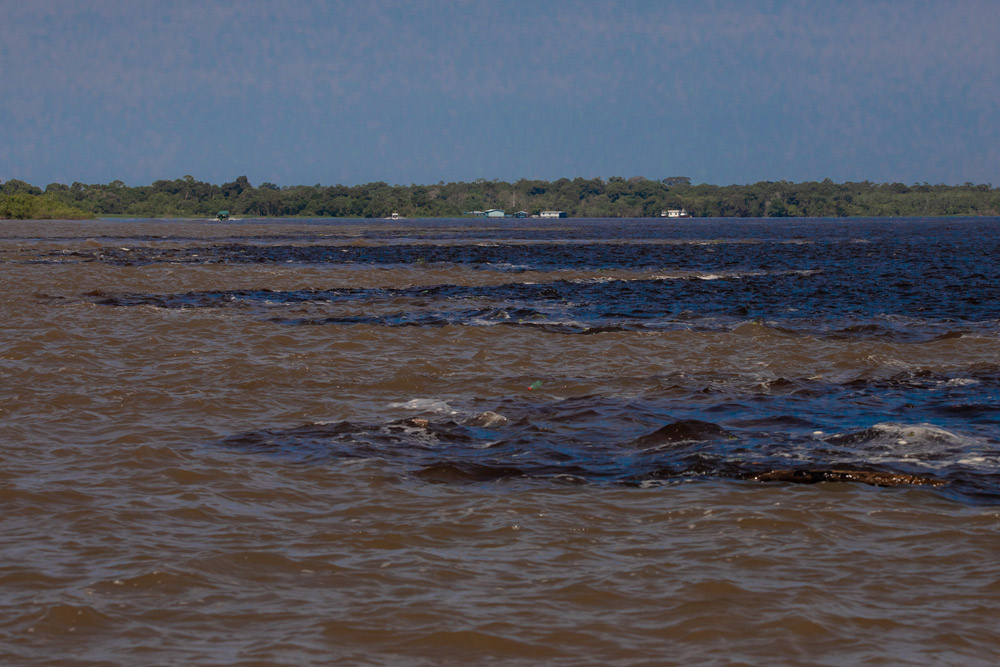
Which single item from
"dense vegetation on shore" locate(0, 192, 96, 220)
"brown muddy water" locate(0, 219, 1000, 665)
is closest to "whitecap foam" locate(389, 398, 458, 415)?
"brown muddy water" locate(0, 219, 1000, 665)

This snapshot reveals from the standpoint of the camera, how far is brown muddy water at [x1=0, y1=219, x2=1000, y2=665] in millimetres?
5648

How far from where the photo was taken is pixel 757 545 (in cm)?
714

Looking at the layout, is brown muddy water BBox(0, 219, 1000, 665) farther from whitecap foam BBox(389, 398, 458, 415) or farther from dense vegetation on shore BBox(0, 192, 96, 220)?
dense vegetation on shore BBox(0, 192, 96, 220)

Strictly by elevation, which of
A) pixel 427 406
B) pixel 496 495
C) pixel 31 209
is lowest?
pixel 496 495

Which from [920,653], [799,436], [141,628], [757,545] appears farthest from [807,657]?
[799,436]

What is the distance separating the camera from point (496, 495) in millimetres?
8383

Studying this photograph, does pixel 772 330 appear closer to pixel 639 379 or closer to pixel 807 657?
pixel 639 379

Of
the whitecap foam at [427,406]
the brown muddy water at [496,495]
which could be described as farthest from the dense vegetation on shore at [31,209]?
the whitecap foam at [427,406]

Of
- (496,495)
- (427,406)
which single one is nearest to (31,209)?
(427,406)

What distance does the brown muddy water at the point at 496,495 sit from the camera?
18.5ft

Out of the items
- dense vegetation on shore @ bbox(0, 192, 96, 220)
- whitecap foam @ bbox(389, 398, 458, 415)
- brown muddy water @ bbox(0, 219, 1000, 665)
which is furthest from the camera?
dense vegetation on shore @ bbox(0, 192, 96, 220)

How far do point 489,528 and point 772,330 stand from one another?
14231mm

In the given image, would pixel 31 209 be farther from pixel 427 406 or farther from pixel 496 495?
pixel 496 495

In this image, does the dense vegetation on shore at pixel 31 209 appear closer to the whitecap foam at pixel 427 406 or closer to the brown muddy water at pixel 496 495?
the brown muddy water at pixel 496 495
